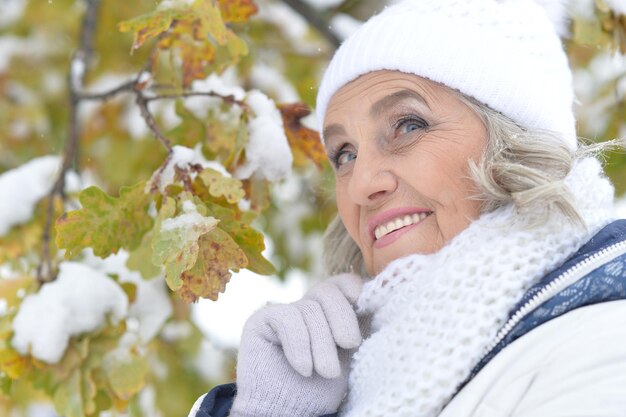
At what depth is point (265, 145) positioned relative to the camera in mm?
2043

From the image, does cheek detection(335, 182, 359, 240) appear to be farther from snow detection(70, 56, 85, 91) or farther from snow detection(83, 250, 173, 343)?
snow detection(70, 56, 85, 91)

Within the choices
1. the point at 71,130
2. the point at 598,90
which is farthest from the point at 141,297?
the point at 598,90

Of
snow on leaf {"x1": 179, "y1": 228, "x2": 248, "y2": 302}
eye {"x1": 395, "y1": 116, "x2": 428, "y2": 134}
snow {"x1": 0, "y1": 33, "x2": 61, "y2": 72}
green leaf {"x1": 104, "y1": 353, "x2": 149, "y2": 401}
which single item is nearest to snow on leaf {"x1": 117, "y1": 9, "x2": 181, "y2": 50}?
snow on leaf {"x1": 179, "y1": 228, "x2": 248, "y2": 302}

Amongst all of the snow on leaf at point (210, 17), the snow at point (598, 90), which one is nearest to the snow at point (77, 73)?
the snow on leaf at point (210, 17)

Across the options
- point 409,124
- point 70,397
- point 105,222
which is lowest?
point 70,397

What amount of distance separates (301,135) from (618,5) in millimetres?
948

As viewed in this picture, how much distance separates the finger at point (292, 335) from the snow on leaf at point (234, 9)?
0.78 m

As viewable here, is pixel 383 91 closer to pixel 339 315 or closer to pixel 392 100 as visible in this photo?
pixel 392 100

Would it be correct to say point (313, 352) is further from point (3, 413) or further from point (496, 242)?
point (3, 413)

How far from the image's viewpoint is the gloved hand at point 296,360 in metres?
1.71

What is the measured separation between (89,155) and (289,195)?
3.74 feet

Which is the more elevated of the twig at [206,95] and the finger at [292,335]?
the twig at [206,95]

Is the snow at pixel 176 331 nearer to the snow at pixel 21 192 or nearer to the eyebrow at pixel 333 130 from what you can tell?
the snow at pixel 21 192

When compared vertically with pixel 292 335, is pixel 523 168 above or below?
above
